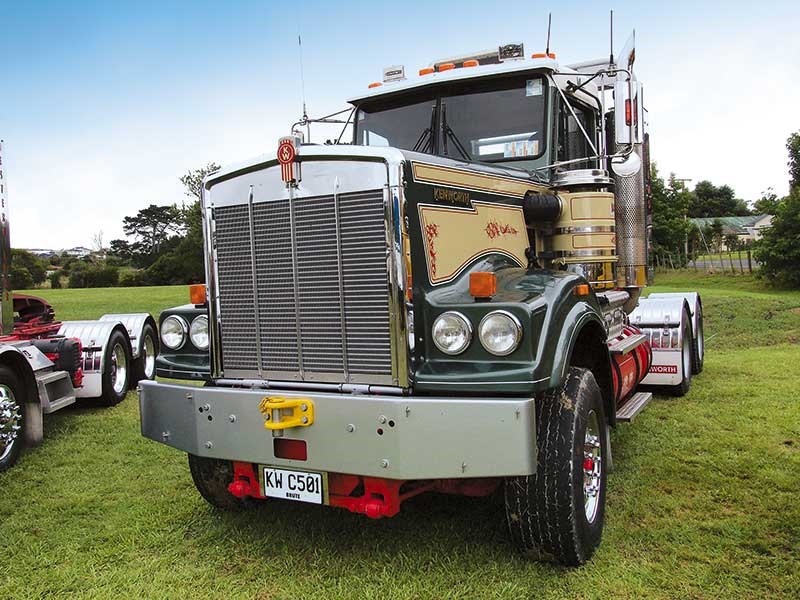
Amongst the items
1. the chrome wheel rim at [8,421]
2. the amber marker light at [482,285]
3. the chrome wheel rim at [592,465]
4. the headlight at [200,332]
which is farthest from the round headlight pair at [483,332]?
the chrome wheel rim at [8,421]

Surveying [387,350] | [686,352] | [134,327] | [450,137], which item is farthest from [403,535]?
[134,327]

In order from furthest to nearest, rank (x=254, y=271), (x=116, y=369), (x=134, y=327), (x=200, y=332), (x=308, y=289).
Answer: (x=134, y=327)
(x=116, y=369)
(x=200, y=332)
(x=254, y=271)
(x=308, y=289)

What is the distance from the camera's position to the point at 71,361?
736cm

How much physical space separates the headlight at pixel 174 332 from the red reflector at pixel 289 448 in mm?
1176

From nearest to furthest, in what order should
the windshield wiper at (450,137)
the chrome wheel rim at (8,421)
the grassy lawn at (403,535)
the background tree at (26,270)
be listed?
1. the grassy lawn at (403,535)
2. the windshield wiper at (450,137)
3. the chrome wheel rim at (8,421)
4. the background tree at (26,270)

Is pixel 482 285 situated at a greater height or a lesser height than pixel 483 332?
greater

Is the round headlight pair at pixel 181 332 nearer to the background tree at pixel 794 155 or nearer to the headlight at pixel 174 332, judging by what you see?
the headlight at pixel 174 332

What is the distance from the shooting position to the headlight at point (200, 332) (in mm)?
4512

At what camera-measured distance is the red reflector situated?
372cm

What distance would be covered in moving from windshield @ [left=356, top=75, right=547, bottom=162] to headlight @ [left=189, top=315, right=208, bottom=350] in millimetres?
2017

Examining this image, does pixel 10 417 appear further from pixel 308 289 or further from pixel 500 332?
pixel 500 332

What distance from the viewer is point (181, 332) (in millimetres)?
4586

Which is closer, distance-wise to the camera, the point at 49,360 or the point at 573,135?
the point at 573,135

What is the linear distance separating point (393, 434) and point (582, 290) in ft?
4.89
